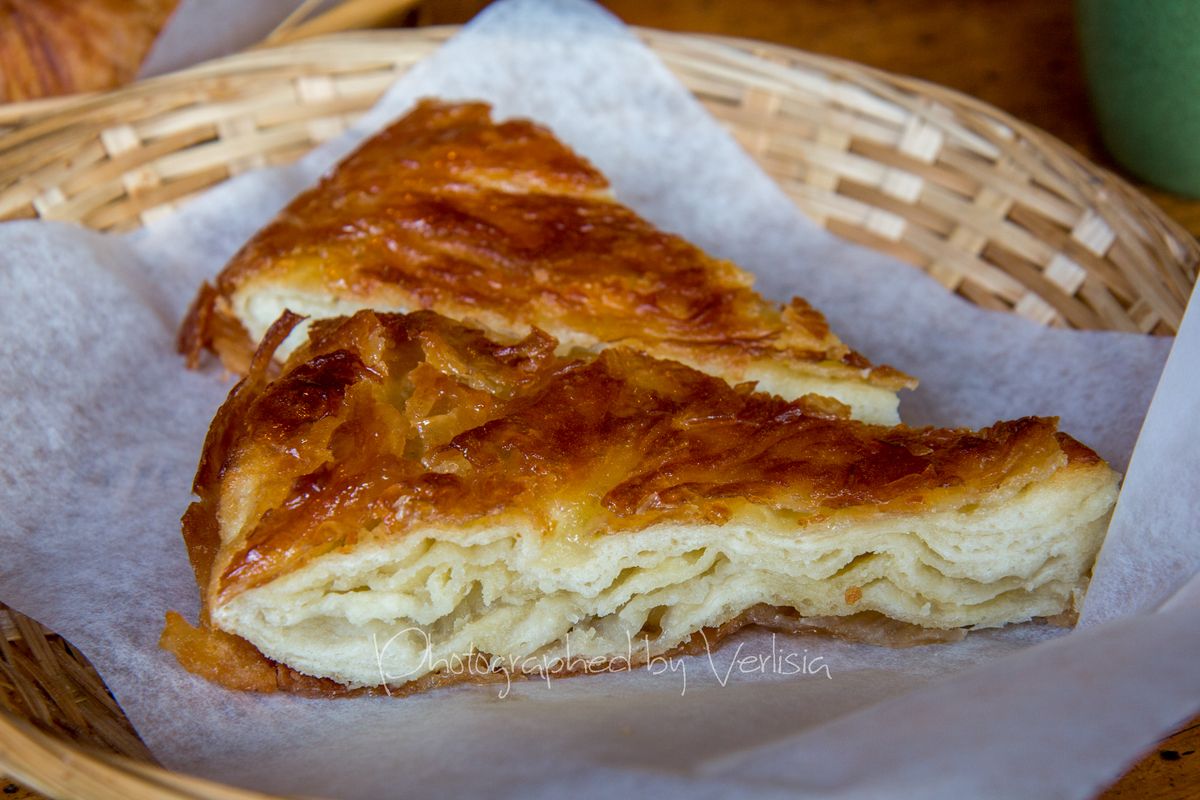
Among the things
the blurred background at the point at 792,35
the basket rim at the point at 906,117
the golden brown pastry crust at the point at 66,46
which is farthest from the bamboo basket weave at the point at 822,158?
the golden brown pastry crust at the point at 66,46

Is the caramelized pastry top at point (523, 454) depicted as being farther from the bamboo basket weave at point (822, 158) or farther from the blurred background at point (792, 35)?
the blurred background at point (792, 35)

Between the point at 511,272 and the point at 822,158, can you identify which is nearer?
the point at 511,272

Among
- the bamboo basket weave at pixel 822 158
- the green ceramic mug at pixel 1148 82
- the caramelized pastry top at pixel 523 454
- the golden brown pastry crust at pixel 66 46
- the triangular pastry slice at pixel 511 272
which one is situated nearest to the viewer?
the caramelized pastry top at pixel 523 454

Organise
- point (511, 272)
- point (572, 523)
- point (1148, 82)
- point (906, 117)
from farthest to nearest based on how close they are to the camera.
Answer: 1. point (1148, 82)
2. point (906, 117)
3. point (511, 272)
4. point (572, 523)

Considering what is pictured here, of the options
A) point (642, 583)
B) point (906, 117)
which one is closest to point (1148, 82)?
point (906, 117)

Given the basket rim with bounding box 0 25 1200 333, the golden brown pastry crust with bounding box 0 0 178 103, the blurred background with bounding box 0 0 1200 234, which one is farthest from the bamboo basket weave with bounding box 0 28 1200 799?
the golden brown pastry crust with bounding box 0 0 178 103

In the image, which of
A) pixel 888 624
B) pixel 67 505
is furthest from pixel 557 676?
pixel 67 505

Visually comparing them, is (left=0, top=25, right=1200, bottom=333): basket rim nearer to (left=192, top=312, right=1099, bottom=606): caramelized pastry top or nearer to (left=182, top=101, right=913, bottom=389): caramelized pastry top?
(left=182, top=101, right=913, bottom=389): caramelized pastry top

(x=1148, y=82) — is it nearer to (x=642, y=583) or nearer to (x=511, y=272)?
(x=511, y=272)
